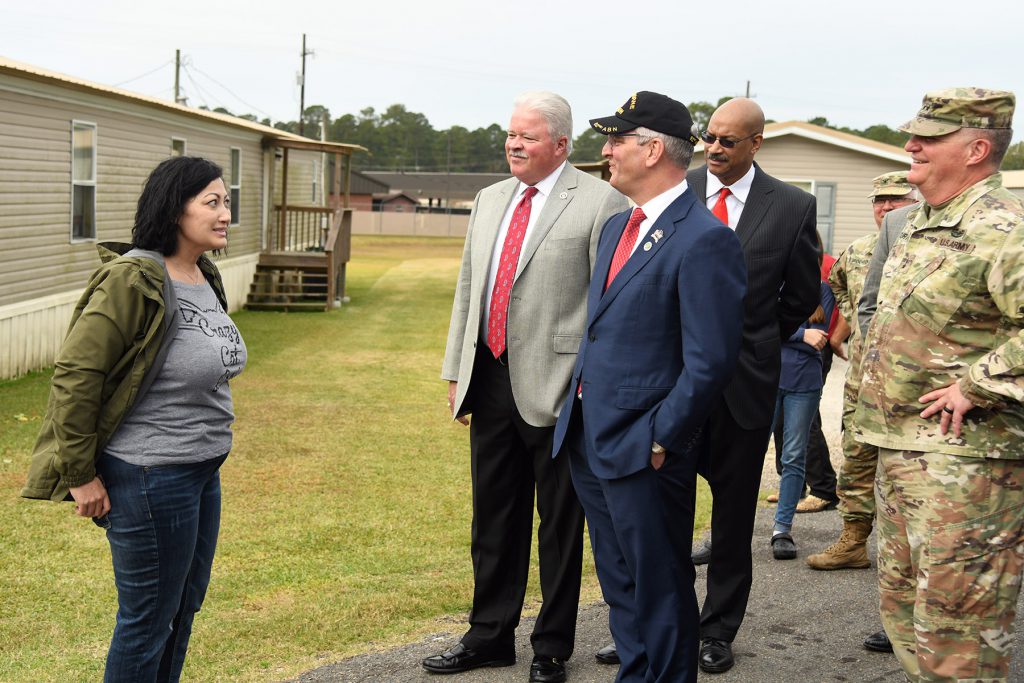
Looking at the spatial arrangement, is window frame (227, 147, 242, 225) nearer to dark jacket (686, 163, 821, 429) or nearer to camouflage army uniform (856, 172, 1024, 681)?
dark jacket (686, 163, 821, 429)

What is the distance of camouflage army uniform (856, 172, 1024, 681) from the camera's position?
311 cm

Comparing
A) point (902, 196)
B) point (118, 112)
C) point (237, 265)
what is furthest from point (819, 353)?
point (237, 265)

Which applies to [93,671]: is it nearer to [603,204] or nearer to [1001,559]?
[603,204]

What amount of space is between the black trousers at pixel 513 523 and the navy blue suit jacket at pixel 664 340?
720mm

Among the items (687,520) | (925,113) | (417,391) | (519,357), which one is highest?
(925,113)

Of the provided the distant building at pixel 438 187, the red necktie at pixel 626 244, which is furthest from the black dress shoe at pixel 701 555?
the distant building at pixel 438 187

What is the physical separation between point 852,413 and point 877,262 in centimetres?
100

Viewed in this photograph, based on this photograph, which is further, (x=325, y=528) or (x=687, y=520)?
(x=325, y=528)

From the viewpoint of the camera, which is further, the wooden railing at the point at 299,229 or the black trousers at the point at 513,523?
the wooden railing at the point at 299,229

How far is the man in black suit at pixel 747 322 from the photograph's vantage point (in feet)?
13.8

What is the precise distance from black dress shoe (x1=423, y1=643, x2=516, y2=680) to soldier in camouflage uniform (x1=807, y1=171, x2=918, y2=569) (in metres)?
1.98

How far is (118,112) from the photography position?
50.1ft

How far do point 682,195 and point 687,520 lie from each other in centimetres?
105

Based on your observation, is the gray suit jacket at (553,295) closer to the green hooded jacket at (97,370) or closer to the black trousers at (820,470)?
the green hooded jacket at (97,370)
